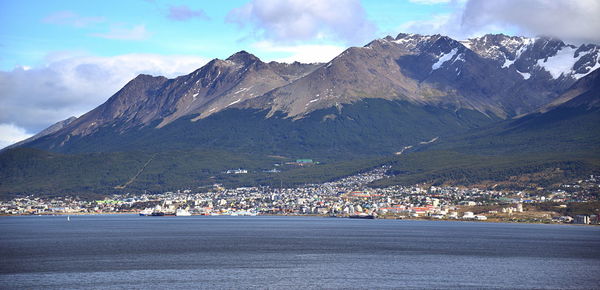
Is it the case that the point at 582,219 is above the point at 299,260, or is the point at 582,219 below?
above

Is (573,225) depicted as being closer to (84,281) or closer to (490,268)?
(490,268)

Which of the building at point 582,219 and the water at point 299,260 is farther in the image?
the building at point 582,219

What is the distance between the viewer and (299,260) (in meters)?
102

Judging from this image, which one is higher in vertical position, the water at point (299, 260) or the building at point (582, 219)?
the building at point (582, 219)

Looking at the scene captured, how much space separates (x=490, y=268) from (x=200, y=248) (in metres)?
45.7

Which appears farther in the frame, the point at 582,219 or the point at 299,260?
the point at 582,219

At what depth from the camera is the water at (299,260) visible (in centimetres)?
8069

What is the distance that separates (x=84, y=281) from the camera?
79562 mm

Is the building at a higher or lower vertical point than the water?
higher

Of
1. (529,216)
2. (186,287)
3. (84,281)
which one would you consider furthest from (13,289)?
(529,216)

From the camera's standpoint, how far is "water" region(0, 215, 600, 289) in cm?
8069

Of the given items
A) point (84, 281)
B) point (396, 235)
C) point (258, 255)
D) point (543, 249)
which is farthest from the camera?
point (396, 235)

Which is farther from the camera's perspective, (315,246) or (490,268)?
(315,246)

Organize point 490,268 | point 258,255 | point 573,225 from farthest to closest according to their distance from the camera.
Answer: point 573,225 < point 258,255 < point 490,268
